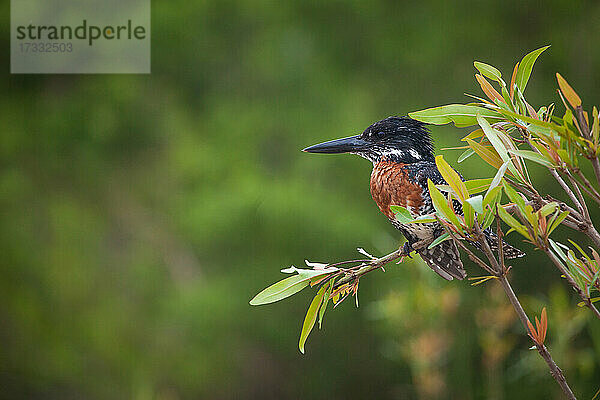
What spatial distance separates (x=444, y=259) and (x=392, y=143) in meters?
0.12

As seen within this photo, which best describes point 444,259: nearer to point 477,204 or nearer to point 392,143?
point 392,143

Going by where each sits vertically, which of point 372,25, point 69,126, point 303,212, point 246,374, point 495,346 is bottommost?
point 246,374

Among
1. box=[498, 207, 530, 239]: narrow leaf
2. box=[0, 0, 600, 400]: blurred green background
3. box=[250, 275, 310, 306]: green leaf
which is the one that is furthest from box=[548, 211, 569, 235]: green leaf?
box=[0, 0, 600, 400]: blurred green background

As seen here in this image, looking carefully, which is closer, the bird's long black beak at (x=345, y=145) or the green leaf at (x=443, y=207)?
the green leaf at (x=443, y=207)

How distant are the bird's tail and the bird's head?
9 cm

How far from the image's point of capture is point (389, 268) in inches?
75.0

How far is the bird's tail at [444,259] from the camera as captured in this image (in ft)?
1.90

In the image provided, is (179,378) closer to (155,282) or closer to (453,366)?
(155,282)

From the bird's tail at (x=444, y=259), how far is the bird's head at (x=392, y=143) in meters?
0.09

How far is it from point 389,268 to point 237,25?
2.88ft

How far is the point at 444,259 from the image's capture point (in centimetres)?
60

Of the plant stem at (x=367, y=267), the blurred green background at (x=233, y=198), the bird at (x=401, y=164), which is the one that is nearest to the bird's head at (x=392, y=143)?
the bird at (x=401, y=164)

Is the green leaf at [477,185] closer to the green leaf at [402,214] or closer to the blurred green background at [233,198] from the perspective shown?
the green leaf at [402,214]

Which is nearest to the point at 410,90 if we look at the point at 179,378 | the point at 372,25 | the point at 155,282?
the point at 372,25
